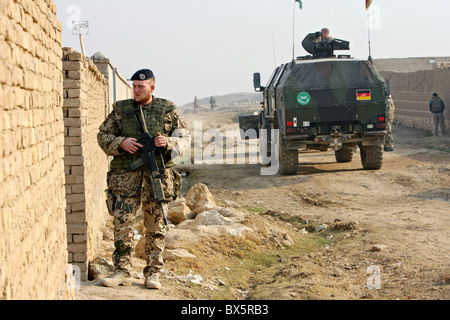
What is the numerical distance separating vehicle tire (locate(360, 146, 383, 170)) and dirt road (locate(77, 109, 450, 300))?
0.16 meters

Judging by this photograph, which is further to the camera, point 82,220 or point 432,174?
point 432,174

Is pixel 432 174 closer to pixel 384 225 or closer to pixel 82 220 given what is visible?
pixel 384 225

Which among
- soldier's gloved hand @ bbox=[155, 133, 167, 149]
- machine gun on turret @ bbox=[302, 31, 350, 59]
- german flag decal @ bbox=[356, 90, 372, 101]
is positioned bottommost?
soldier's gloved hand @ bbox=[155, 133, 167, 149]

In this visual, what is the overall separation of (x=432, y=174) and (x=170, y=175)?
7.94 meters

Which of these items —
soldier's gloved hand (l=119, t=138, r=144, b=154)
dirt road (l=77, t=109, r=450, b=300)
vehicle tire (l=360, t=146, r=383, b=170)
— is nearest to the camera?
soldier's gloved hand (l=119, t=138, r=144, b=154)

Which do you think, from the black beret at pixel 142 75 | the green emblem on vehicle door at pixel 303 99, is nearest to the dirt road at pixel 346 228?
the green emblem on vehicle door at pixel 303 99

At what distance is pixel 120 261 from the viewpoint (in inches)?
185

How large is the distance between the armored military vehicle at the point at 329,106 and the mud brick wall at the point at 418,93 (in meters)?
8.39

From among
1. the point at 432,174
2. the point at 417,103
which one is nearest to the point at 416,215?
the point at 432,174

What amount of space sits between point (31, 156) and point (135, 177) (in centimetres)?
173

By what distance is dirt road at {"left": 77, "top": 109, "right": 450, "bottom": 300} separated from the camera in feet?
16.4

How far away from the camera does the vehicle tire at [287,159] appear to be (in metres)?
11.7

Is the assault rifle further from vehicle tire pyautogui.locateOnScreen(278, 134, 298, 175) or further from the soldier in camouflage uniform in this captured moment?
vehicle tire pyautogui.locateOnScreen(278, 134, 298, 175)

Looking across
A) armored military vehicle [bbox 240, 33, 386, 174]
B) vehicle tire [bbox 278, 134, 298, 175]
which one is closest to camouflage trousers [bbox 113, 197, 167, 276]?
armored military vehicle [bbox 240, 33, 386, 174]
